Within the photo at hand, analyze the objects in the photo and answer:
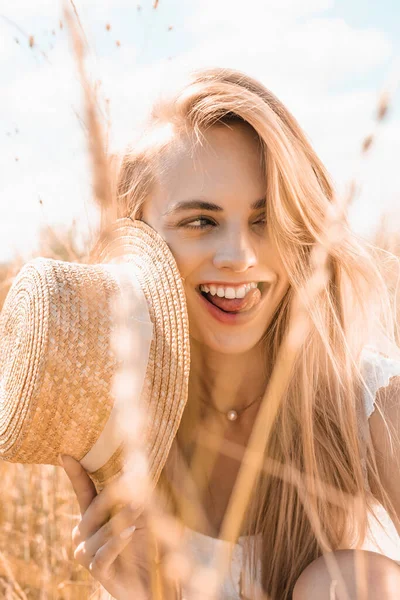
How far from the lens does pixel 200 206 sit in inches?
78.4

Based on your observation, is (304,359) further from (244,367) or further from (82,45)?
(82,45)

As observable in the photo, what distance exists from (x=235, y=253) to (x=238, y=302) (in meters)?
0.17

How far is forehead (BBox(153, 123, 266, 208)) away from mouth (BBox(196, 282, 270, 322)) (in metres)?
0.25

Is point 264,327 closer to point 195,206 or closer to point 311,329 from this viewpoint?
point 311,329

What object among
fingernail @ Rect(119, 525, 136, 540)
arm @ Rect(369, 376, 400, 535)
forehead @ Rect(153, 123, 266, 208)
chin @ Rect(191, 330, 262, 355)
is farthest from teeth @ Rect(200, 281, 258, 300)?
fingernail @ Rect(119, 525, 136, 540)

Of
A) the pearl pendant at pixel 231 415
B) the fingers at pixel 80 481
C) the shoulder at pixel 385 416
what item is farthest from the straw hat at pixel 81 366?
the shoulder at pixel 385 416

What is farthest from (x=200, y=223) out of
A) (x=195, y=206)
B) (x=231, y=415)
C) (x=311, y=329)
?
(x=231, y=415)

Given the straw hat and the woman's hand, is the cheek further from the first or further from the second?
the woman's hand

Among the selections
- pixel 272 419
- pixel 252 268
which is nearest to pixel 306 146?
pixel 252 268

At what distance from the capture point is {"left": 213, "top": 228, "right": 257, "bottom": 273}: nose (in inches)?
76.3

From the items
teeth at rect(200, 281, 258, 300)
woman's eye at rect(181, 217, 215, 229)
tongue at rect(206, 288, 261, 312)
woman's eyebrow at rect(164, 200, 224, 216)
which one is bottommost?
tongue at rect(206, 288, 261, 312)

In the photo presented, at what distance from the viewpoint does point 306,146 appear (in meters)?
2.14

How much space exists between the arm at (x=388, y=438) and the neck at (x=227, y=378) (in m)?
0.41

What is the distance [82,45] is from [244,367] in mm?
1705
